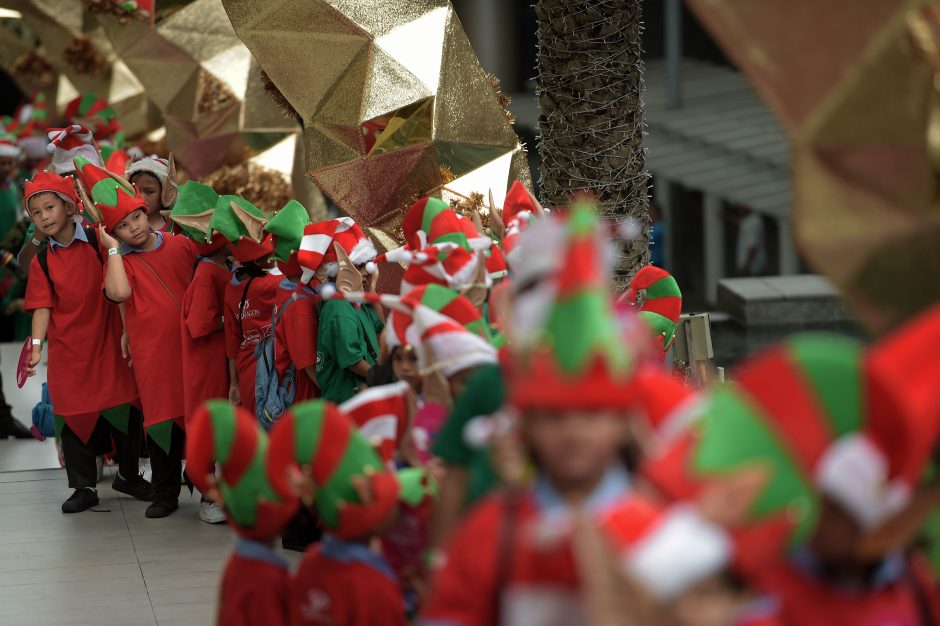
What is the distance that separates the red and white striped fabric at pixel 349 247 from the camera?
263 inches

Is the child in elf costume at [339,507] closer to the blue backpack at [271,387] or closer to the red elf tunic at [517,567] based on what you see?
the red elf tunic at [517,567]

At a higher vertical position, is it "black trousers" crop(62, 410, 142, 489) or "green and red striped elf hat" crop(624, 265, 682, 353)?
"green and red striped elf hat" crop(624, 265, 682, 353)

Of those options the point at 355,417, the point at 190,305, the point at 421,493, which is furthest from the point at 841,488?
the point at 190,305

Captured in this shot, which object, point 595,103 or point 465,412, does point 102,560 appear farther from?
point 465,412

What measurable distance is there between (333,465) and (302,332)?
3.09m

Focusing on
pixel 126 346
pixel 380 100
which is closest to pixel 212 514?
pixel 126 346

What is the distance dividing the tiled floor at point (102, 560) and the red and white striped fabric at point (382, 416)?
6.97 feet

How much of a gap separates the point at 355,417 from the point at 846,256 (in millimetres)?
1530

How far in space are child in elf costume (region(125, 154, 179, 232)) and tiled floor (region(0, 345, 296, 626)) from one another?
5.22 ft

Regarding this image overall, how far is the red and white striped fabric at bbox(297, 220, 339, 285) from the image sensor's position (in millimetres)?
6648

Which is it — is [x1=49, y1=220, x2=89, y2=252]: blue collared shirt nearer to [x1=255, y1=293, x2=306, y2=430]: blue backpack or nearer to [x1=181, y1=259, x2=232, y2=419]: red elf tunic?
[x1=181, y1=259, x2=232, y2=419]: red elf tunic

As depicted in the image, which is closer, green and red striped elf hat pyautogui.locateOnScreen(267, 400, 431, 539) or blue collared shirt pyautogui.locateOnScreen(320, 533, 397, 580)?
green and red striped elf hat pyautogui.locateOnScreen(267, 400, 431, 539)

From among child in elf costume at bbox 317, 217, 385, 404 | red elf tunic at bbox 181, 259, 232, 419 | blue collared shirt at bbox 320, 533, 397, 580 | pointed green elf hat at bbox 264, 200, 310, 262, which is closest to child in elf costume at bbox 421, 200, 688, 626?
blue collared shirt at bbox 320, 533, 397, 580

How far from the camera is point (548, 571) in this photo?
2.72 metres
